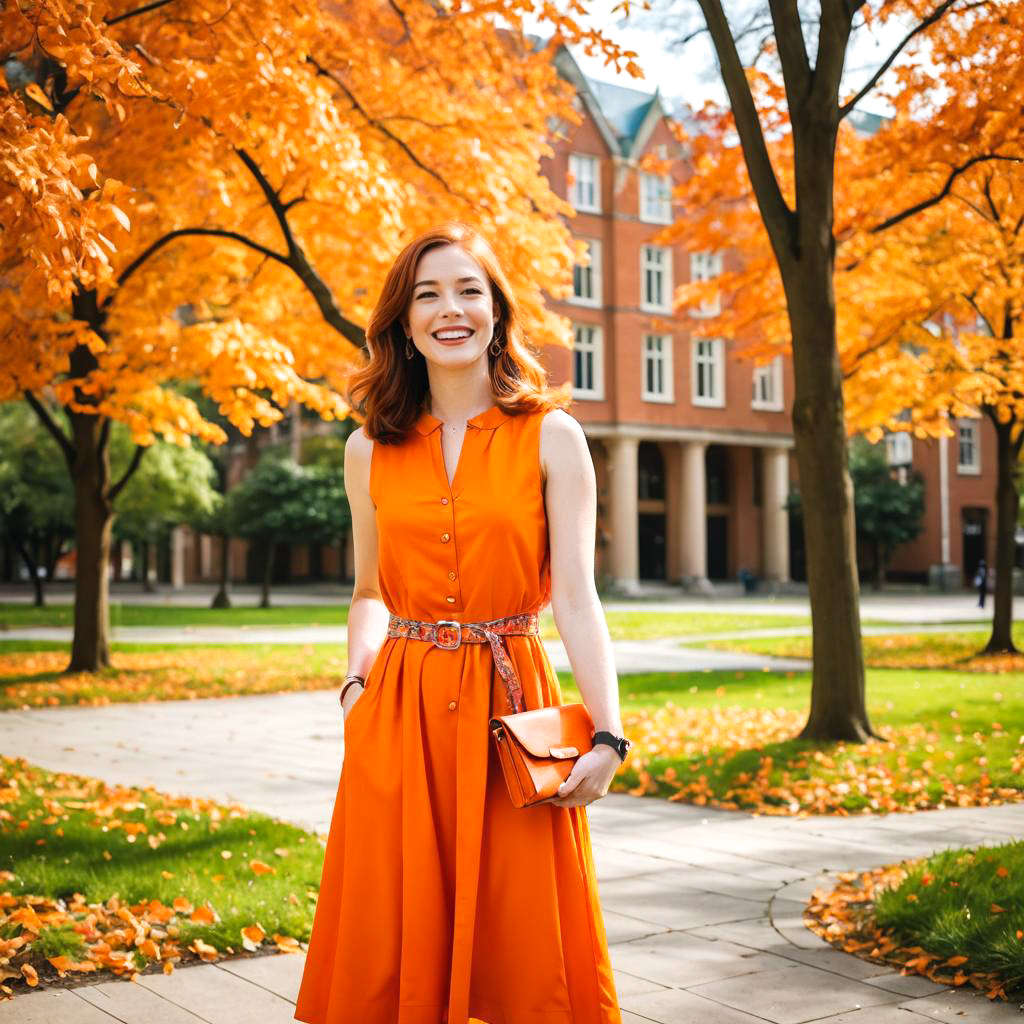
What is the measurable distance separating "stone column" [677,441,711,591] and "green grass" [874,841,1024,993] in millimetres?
41670

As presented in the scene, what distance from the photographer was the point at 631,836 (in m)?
6.93

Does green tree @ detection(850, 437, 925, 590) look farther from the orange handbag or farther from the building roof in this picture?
the orange handbag

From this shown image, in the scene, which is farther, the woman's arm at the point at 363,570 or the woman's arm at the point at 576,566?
the woman's arm at the point at 363,570

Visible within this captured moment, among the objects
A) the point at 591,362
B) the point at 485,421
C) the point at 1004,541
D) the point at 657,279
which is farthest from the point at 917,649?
the point at 657,279

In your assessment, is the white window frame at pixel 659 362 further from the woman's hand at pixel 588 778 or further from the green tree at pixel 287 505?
the woman's hand at pixel 588 778

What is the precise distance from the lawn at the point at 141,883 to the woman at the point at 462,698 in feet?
6.71

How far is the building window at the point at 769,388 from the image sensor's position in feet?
161

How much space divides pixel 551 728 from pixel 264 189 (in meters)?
8.77

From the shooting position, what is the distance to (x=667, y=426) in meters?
46.0

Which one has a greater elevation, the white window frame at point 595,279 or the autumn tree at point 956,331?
the white window frame at point 595,279

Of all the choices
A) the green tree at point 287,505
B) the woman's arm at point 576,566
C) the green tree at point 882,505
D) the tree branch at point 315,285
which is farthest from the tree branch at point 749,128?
the green tree at point 882,505

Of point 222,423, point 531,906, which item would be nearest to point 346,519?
point 222,423

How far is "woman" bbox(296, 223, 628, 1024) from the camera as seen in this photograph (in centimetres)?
268

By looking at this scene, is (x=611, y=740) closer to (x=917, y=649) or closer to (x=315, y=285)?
(x=315, y=285)
